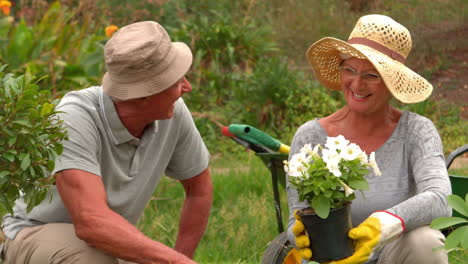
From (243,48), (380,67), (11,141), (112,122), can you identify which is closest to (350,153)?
(380,67)

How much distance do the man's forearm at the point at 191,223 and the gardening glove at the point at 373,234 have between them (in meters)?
0.95

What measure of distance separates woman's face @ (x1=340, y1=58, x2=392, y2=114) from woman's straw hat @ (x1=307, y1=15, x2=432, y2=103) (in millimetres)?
51

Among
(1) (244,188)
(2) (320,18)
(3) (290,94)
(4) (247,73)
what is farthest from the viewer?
(2) (320,18)

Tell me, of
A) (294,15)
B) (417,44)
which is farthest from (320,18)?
(417,44)

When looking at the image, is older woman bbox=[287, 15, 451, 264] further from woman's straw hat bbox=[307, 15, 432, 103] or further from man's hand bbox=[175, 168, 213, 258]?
man's hand bbox=[175, 168, 213, 258]

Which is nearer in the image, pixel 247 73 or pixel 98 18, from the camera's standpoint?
pixel 247 73

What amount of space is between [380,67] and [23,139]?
1.40m

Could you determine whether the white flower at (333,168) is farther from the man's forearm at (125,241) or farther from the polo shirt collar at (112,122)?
the polo shirt collar at (112,122)

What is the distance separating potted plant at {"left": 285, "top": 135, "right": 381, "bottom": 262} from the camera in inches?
98.3

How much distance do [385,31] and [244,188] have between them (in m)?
2.33

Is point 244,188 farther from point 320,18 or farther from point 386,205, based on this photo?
point 320,18

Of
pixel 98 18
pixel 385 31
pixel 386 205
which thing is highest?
pixel 385 31

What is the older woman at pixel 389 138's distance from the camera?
278 cm

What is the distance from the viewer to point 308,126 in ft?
10.4
